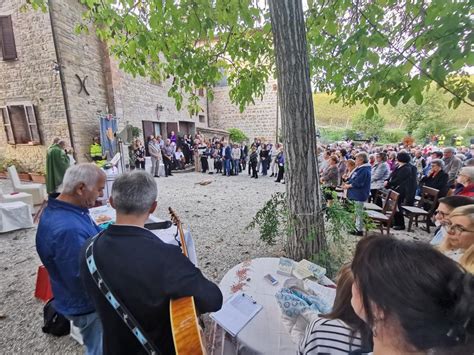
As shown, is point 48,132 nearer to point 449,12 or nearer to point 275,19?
point 275,19

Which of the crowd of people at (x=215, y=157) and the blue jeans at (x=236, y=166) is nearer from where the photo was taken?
the crowd of people at (x=215, y=157)

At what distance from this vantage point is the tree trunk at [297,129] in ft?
7.73

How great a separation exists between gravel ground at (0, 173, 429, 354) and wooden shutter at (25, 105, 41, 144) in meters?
1.90

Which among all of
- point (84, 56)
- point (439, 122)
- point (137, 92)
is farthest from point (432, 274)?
point (439, 122)

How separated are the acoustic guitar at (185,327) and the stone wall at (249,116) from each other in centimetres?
1859

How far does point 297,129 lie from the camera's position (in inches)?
100

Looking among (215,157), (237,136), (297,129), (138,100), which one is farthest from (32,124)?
(237,136)

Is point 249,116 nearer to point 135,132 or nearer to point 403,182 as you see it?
point 135,132

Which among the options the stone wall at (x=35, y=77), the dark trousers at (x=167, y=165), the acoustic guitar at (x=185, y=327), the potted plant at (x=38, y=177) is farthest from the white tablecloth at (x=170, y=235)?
the dark trousers at (x=167, y=165)

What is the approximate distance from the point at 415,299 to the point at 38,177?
11.9m

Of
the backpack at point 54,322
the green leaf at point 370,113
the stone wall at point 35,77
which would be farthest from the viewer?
the stone wall at point 35,77

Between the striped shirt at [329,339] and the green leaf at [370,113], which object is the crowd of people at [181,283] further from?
the green leaf at [370,113]

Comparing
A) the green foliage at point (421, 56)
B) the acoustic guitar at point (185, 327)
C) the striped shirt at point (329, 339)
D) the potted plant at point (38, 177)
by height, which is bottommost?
the potted plant at point (38, 177)

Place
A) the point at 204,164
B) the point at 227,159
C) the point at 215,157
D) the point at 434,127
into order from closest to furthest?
the point at 227,159 < the point at 215,157 < the point at 204,164 < the point at 434,127
